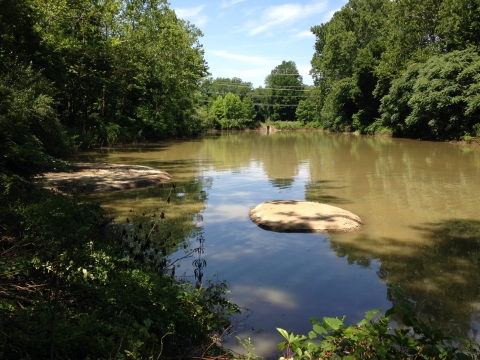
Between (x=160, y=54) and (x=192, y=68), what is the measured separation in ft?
21.5

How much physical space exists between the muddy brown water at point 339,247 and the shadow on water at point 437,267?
0.6 inches

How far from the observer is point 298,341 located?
8.80ft

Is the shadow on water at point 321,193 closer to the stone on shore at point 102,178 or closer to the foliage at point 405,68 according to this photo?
the stone on shore at point 102,178

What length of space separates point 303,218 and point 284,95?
3166 inches

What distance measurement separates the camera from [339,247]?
759cm

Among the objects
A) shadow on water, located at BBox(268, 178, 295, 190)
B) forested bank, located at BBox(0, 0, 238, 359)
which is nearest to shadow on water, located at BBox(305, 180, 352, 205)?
shadow on water, located at BBox(268, 178, 295, 190)

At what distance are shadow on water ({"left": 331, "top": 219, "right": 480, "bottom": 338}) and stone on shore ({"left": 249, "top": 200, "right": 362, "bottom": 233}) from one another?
2.24ft

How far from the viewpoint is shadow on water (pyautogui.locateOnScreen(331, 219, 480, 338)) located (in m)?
4.90

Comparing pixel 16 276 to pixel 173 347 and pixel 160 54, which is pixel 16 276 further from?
pixel 160 54

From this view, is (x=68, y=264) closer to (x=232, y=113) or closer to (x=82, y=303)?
(x=82, y=303)

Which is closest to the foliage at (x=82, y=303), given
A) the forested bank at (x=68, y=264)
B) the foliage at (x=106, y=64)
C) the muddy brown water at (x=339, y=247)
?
the forested bank at (x=68, y=264)

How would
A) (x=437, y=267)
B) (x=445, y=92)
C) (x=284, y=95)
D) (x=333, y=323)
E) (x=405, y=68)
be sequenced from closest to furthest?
(x=333, y=323) → (x=437, y=267) → (x=445, y=92) → (x=405, y=68) → (x=284, y=95)

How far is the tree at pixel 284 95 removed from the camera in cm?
8612

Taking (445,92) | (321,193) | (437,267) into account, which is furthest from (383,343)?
(445,92)
